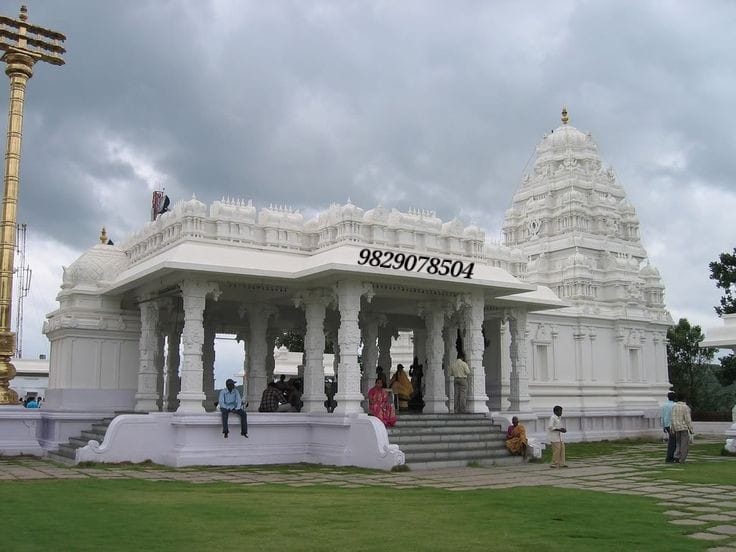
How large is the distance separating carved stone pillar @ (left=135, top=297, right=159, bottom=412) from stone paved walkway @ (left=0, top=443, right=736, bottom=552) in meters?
2.63

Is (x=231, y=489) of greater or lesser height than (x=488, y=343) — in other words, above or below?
below

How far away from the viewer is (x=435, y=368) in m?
20.2

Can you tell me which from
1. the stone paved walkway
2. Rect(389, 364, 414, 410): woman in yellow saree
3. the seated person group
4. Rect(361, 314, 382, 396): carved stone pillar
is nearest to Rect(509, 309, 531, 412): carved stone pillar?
Rect(389, 364, 414, 410): woman in yellow saree

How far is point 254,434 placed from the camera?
57.3 feet

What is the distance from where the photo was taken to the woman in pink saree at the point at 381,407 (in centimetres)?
1759

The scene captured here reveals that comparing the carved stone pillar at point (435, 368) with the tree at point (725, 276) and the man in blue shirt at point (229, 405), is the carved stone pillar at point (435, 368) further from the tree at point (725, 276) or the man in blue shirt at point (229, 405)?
the tree at point (725, 276)

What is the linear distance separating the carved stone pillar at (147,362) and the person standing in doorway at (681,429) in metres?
12.4

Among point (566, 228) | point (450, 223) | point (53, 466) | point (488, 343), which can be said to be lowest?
point (53, 466)

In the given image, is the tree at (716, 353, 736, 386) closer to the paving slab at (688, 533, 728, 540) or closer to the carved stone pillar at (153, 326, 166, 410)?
the carved stone pillar at (153, 326, 166, 410)

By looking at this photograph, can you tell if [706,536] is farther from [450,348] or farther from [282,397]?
[282,397]

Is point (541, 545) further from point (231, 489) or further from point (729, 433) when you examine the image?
point (729, 433)

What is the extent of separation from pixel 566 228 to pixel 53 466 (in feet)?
80.4

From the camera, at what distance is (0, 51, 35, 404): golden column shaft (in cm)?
2023

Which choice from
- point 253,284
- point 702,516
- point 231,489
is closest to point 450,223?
point 253,284
